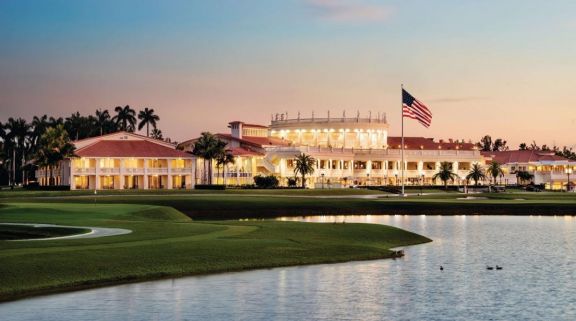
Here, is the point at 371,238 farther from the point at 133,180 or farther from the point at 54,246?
the point at 133,180

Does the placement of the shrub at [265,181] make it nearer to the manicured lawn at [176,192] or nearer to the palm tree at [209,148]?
the palm tree at [209,148]

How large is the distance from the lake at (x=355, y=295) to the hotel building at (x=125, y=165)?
116 metres

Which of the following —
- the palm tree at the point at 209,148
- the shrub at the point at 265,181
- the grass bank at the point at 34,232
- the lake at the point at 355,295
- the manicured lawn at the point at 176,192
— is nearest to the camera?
→ the lake at the point at 355,295

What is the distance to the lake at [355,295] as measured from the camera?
30.4m

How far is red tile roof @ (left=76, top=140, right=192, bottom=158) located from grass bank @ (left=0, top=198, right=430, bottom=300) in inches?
3634

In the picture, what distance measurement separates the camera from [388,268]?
43.5m

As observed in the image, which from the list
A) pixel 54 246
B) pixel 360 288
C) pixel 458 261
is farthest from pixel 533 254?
pixel 54 246

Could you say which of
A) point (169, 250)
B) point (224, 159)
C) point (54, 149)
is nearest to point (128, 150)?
point (54, 149)

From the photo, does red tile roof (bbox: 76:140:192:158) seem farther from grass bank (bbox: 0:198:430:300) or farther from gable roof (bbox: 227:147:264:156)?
grass bank (bbox: 0:198:430:300)

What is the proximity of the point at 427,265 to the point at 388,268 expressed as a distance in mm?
2585

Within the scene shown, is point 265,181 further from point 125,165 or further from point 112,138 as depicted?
point 112,138

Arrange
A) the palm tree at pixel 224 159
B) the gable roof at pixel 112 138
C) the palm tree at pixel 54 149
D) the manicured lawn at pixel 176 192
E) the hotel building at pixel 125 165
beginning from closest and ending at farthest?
1. the manicured lawn at pixel 176 192
2. the palm tree at pixel 54 149
3. the hotel building at pixel 125 165
4. the gable roof at pixel 112 138
5. the palm tree at pixel 224 159

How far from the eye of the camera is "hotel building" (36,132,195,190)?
158 metres

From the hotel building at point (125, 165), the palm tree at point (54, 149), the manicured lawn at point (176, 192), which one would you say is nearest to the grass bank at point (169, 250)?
the manicured lawn at point (176, 192)
